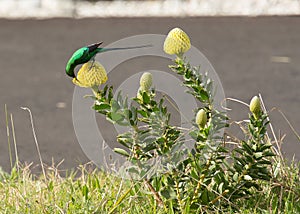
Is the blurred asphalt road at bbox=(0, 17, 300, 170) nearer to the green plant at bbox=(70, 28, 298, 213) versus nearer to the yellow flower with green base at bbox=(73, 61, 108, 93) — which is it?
the green plant at bbox=(70, 28, 298, 213)

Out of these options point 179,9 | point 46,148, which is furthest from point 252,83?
point 179,9

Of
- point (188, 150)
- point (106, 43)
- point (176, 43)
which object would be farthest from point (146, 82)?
point (106, 43)

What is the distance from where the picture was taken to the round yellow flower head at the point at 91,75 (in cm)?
343

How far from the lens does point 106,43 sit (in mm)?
9984

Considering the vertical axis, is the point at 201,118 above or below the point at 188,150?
above

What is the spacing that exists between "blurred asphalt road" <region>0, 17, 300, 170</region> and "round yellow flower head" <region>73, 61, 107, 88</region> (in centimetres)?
198

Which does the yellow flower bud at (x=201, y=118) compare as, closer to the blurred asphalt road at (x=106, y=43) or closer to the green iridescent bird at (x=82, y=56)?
the green iridescent bird at (x=82, y=56)

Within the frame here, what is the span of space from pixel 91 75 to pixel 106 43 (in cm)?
660

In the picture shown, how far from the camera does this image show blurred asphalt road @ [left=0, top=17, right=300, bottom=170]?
6.56 meters

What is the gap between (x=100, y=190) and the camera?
3.97 metres

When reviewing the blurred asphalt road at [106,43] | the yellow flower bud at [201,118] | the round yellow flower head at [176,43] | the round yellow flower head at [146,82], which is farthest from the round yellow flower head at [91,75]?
the blurred asphalt road at [106,43]

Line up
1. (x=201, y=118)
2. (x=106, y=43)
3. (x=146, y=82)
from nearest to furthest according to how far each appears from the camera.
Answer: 1. (x=201, y=118)
2. (x=146, y=82)
3. (x=106, y=43)

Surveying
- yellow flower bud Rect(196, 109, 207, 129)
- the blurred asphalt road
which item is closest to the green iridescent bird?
yellow flower bud Rect(196, 109, 207, 129)

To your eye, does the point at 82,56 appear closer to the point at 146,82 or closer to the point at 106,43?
the point at 146,82
